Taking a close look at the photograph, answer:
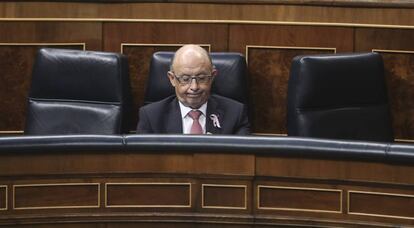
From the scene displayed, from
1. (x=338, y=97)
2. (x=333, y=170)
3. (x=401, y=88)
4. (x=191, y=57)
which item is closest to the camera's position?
(x=333, y=170)

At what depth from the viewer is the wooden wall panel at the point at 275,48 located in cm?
221

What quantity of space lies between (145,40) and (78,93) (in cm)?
20

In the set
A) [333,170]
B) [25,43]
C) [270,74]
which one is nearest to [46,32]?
[25,43]

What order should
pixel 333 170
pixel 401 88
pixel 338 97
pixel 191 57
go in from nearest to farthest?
pixel 333 170 < pixel 191 57 < pixel 338 97 < pixel 401 88

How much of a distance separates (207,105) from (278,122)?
0.26 metres

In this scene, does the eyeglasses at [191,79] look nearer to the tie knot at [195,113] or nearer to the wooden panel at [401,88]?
the tie knot at [195,113]

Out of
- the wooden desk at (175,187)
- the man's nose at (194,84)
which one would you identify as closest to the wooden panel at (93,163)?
the wooden desk at (175,187)

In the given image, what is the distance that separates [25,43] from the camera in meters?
2.26

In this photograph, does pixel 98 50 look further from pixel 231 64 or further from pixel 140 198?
pixel 140 198

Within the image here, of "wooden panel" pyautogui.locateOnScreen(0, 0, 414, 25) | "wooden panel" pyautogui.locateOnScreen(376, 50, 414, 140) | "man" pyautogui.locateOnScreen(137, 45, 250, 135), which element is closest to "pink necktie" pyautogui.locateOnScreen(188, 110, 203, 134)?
"man" pyautogui.locateOnScreen(137, 45, 250, 135)

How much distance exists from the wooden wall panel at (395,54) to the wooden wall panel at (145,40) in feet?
0.91

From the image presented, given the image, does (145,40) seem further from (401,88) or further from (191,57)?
(401,88)

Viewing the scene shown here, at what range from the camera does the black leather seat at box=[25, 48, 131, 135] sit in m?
2.12

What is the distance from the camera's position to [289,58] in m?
2.22
